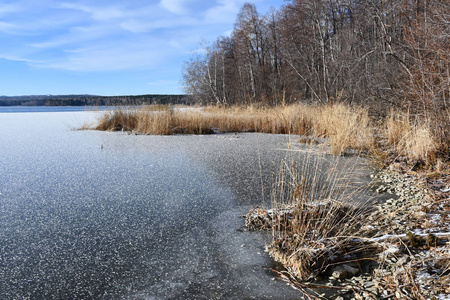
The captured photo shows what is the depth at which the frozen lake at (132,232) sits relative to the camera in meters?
1.61

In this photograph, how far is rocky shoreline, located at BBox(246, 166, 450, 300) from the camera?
1.50m

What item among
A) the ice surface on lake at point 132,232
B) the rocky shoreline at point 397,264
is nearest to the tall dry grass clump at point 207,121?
the ice surface on lake at point 132,232

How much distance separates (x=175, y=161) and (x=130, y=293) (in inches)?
127

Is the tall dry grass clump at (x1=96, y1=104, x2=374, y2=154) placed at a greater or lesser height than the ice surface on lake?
greater

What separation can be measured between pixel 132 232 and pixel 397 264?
1.75 metres

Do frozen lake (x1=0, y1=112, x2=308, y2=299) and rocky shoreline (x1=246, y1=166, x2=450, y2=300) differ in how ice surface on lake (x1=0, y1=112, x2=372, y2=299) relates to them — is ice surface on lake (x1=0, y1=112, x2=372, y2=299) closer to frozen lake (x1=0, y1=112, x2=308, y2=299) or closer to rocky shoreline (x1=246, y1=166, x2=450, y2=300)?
frozen lake (x1=0, y1=112, x2=308, y2=299)

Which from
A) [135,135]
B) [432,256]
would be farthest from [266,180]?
[135,135]

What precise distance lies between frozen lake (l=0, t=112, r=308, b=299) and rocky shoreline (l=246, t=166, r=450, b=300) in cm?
20

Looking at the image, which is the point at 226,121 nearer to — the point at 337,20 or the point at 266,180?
the point at 266,180

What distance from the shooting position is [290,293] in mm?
1566

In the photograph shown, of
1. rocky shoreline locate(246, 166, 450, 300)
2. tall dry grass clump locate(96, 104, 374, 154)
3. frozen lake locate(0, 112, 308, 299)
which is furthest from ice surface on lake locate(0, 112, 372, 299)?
tall dry grass clump locate(96, 104, 374, 154)

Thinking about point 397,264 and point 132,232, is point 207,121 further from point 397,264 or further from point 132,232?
point 397,264

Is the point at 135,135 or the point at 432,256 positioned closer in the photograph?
the point at 432,256

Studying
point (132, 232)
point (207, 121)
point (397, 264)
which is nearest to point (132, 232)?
point (132, 232)
